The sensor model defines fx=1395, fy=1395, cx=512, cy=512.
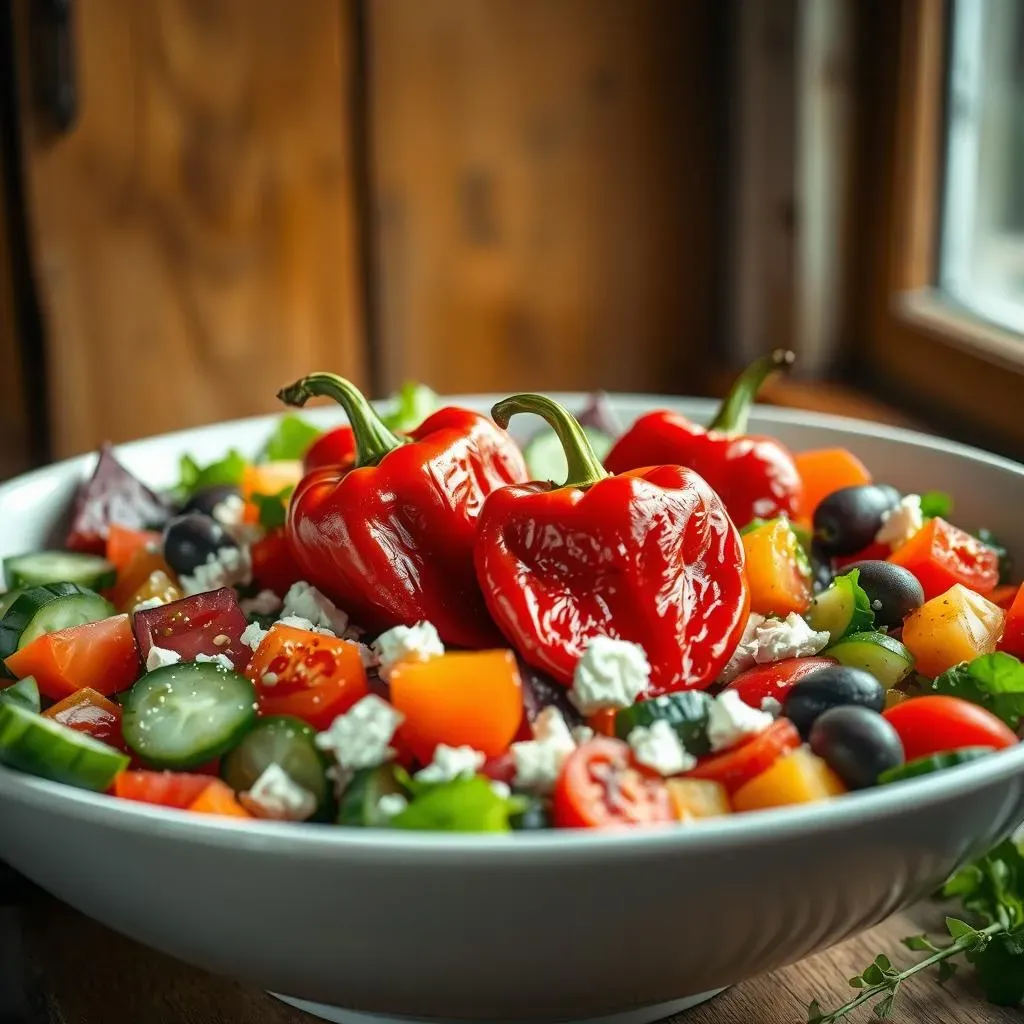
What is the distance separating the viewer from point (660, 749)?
100 centimetres

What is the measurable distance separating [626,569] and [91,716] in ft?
1.50

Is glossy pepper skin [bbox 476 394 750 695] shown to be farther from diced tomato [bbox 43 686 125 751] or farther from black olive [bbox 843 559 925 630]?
diced tomato [bbox 43 686 125 751]

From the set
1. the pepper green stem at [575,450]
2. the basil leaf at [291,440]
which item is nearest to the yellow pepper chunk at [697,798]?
the pepper green stem at [575,450]

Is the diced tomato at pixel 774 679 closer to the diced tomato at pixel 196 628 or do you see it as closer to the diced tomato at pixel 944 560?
the diced tomato at pixel 944 560

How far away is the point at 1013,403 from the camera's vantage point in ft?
Answer: 6.37

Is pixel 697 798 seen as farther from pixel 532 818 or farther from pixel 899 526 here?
pixel 899 526

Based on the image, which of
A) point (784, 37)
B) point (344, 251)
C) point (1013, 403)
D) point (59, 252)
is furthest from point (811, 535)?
point (59, 252)

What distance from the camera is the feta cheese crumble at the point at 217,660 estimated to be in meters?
1.12

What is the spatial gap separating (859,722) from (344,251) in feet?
6.92

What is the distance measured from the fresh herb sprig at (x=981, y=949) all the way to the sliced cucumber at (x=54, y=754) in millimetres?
579

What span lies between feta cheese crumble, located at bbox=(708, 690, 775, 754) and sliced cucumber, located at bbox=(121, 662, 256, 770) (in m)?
0.35

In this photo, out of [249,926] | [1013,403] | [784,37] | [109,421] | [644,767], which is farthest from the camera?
[109,421]

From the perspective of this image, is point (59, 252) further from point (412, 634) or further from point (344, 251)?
point (412, 634)

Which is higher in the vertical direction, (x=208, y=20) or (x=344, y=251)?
(x=208, y=20)
